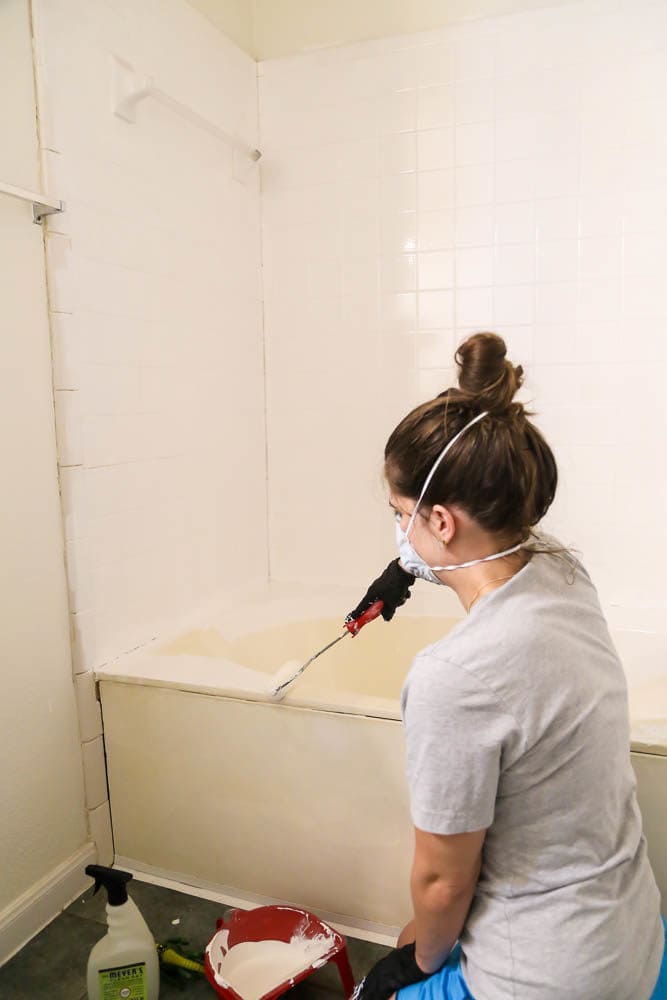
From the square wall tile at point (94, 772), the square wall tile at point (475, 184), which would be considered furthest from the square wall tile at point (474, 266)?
the square wall tile at point (94, 772)

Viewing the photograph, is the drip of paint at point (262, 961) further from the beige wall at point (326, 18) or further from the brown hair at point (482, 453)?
the beige wall at point (326, 18)

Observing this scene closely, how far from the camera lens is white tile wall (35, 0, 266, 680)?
1.65 m

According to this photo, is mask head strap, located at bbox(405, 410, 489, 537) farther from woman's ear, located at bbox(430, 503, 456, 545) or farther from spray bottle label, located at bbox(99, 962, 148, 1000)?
spray bottle label, located at bbox(99, 962, 148, 1000)

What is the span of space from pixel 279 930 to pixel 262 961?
0.06 meters

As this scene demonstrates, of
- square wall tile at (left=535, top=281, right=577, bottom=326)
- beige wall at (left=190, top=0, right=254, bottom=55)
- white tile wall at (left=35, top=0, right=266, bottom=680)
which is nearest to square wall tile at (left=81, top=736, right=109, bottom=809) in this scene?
white tile wall at (left=35, top=0, right=266, bottom=680)

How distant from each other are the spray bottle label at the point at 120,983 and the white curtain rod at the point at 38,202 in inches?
57.8

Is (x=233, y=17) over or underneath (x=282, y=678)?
over

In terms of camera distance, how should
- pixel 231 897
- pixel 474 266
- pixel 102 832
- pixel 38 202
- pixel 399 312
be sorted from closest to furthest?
pixel 38 202
pixel 231 897
pixel 102 832
pixel 474 266
pixel 399 312

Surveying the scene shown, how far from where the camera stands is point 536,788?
836mm

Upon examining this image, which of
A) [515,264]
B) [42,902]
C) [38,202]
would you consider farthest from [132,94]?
[42,902]

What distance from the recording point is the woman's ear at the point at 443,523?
911 millimetres

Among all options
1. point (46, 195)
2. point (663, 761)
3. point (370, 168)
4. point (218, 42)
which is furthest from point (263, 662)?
point (218, 42)

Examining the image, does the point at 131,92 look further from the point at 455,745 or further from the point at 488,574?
the point at 455,745

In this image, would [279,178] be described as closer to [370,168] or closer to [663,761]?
[370,168]
